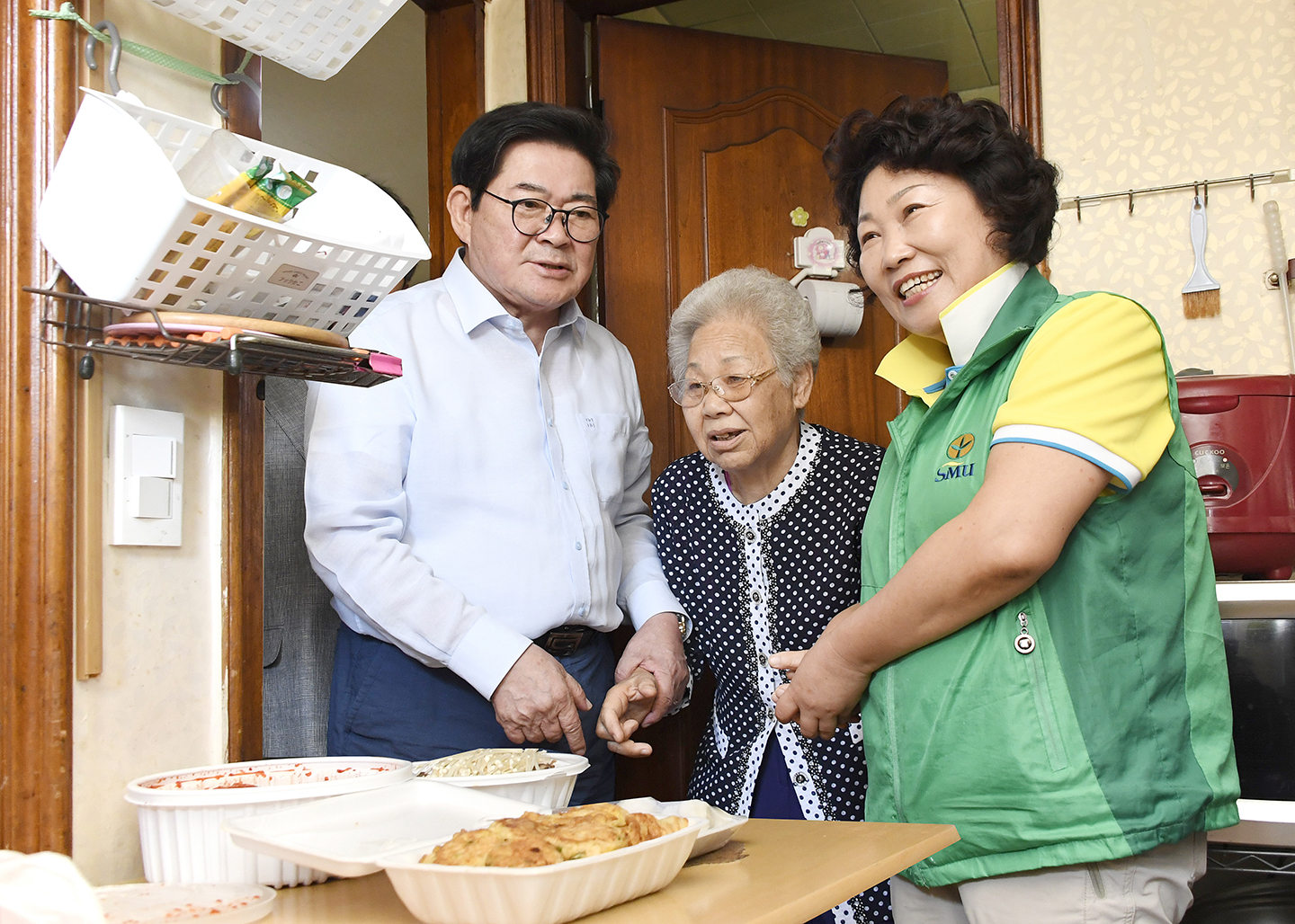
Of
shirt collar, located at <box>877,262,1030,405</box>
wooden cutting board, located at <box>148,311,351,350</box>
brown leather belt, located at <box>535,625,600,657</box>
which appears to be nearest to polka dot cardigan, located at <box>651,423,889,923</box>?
brown leather belt, located at <box>535,625,600,657</box>

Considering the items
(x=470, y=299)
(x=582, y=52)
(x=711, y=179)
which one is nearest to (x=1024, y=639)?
(x=470, y=299)

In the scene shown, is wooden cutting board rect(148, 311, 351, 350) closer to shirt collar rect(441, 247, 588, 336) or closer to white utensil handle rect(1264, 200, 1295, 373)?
shirt collar rect(441, 247, 588, 336)

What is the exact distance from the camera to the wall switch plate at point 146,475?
1.20m

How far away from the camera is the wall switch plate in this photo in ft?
3.92

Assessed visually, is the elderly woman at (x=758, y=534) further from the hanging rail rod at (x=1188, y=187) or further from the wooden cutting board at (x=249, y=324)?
the wooden cutting board at (x=249, y=324)

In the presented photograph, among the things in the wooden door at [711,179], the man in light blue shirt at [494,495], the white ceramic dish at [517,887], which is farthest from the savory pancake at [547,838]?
the wooden door at [711,179]

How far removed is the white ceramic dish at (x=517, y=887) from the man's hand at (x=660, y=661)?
89cm

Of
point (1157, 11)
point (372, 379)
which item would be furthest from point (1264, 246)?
point (372, 379)

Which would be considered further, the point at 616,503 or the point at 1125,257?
the point at 1125,257

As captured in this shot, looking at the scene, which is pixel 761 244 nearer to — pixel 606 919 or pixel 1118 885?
pixel 1118 885

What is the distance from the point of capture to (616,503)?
1.94 metres

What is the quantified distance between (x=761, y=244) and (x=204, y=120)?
160cm

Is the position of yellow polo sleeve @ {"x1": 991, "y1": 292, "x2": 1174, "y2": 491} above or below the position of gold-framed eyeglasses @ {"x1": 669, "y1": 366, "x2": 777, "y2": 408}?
below

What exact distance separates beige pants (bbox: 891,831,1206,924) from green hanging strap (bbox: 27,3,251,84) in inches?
52.4
